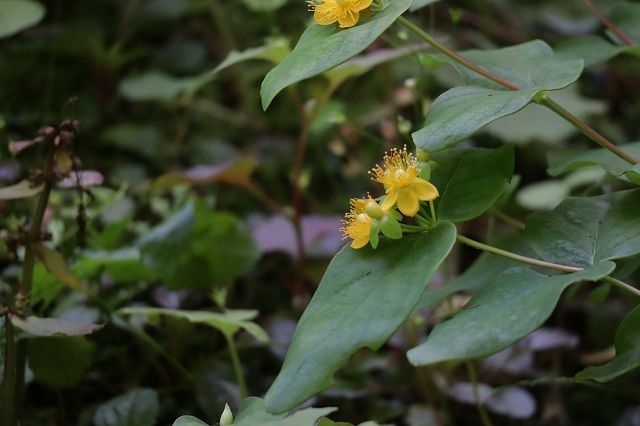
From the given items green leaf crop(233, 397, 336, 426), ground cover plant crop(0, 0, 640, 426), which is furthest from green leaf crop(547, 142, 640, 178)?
green leaf crop(233, 397, 336, 426)

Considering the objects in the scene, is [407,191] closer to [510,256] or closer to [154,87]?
[510,256]

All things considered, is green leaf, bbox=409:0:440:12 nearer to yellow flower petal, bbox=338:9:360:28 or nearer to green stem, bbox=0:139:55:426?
yellow flower petal, bbox=338:9:360:28

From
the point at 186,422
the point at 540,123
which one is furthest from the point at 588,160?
the point at 540,123

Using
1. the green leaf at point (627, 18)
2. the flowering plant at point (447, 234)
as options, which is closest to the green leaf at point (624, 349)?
the flowering plant at point (447, 234)

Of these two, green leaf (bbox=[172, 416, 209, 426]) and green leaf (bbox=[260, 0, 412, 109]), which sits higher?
green leaf (bbox=[260, 0, 412, 109])

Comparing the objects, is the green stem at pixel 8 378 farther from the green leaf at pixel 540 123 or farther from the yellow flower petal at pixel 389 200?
the green leaf at pixel 540 123

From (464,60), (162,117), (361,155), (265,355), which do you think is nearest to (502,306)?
(464,60)

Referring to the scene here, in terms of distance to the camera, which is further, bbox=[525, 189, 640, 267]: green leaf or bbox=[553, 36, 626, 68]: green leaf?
bbox=[553, 36, 626, 68]: green leaf
